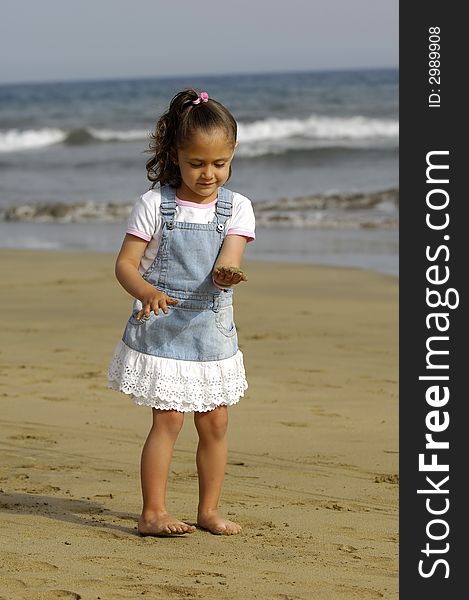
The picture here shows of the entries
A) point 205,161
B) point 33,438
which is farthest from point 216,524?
point 33,438

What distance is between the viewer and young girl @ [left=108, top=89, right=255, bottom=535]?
368 centimetres

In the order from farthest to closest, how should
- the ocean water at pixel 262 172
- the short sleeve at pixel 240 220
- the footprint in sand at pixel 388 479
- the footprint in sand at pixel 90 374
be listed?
1. the ocean water at pixel 262 172
2. the footprint in sand at pixel 90 374
3. the footprint in sand at pixel 388 479
4. the short sleeve at pixel 240 220

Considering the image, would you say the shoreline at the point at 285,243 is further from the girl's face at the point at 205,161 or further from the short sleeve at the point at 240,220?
the girl's face at the point at 205,161

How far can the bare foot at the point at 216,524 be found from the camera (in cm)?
372

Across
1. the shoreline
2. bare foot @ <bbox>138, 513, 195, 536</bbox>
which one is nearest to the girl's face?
bare foot @ <bbox>138, 513, 195, 536</bbox>

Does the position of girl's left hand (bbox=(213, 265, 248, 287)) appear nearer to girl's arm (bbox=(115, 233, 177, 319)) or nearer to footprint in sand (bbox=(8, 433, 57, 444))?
girl's arm (bbox=(115, 233, 177, 319))

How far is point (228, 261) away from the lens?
12.1ft

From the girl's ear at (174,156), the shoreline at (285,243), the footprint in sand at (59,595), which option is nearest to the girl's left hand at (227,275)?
the girl's ear at (174,156)

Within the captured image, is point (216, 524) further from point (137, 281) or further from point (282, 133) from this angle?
point (282, 133)

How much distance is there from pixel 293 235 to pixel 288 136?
17.4 m

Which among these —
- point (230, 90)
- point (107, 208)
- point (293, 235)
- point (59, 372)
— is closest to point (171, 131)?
point (59, 372)

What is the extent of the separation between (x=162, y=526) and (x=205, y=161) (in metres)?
1.22

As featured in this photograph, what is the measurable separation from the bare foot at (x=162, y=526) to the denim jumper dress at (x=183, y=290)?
537mm

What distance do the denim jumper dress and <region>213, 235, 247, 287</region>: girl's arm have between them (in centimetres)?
3
